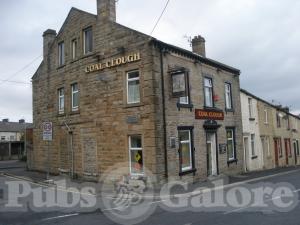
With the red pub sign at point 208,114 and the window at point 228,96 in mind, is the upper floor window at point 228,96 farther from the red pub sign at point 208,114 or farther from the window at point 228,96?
the red pub sign at point 208,114

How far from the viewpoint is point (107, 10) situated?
18969 millimetres

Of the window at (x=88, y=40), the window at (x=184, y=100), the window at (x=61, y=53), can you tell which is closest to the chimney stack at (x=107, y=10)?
the window at (x=88, y=40)

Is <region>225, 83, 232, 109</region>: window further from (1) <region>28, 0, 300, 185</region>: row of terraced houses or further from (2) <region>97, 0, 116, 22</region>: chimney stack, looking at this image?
(2) <region>97, 0, 116, 22</region>: chimney stack

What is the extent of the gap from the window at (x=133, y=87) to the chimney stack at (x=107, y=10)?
3428mm

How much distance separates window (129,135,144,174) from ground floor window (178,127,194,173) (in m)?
2.08

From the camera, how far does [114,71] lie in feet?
60.0

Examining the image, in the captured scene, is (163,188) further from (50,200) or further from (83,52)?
(83,52)

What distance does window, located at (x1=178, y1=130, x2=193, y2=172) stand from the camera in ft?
58.8

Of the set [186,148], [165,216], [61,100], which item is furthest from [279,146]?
[165,216]

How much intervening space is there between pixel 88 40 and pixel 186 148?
843cm

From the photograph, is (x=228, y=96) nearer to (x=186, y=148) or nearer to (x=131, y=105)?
(x=186, y=148)

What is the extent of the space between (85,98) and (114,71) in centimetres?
276

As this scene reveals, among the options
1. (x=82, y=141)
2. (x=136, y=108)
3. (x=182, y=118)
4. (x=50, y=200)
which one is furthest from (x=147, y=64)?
(x=50, y=200)

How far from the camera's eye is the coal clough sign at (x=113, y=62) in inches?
681
